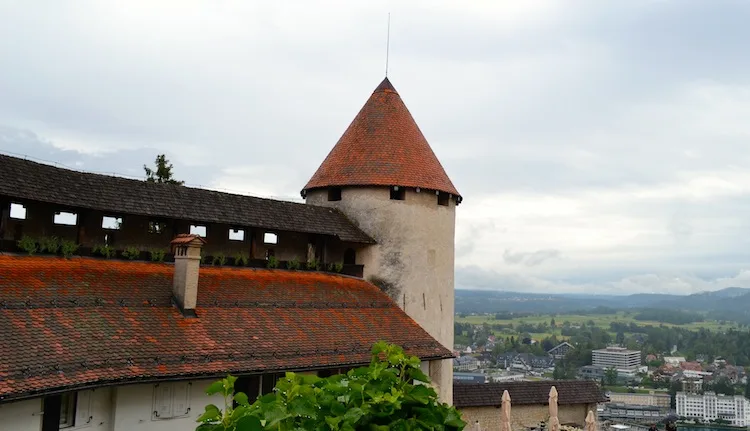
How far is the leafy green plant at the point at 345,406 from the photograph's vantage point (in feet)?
14.2

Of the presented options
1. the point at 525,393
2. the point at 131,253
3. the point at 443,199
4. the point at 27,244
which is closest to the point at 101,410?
the point at 27,244

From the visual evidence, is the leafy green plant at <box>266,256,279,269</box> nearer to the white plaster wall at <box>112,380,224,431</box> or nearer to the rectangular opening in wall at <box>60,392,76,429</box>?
the white plaster wall at <box>112,380,224,431</box>

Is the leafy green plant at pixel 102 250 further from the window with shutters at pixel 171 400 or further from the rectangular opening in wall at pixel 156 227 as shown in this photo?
the window with shutters at pixel 171 400

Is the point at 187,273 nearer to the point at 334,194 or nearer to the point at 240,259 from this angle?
the point at 240,259

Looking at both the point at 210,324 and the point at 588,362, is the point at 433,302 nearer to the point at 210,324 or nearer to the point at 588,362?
the point at 210,324

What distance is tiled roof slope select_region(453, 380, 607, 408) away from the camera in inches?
957

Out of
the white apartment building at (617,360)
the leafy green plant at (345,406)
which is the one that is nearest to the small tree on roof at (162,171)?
the leafy green plant at (345,406)

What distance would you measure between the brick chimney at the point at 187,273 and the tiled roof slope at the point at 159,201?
184 centimetres

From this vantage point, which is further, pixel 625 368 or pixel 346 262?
pixel 625 368

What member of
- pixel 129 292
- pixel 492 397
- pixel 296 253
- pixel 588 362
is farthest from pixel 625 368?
pixel 129 292

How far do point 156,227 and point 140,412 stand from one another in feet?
24.6

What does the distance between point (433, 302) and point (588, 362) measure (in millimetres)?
99993

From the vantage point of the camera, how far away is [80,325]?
1286cm

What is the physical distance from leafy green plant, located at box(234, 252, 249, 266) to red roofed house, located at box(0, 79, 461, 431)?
0.05 meters
